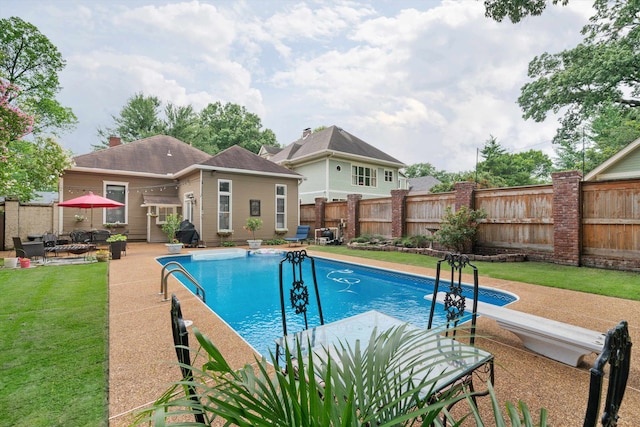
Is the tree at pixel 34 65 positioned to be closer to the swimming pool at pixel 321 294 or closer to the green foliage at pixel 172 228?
the green foliage at pixel 172 228

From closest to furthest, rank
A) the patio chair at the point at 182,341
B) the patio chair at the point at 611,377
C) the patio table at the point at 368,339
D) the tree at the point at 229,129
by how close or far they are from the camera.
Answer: the patio chair at the point at 611,377
the patio chair at the point at 182,341
the patio table at the point at 368,339
the tree at the point at 229,129

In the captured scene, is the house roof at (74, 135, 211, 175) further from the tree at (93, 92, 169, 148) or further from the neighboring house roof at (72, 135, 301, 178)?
the tree at (93, 92, 169, 148)

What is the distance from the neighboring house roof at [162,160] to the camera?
47.1ft

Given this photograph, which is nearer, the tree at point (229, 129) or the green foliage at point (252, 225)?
the green foliage at point (252, 225)

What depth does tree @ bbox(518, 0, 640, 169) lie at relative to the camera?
12.1 metres

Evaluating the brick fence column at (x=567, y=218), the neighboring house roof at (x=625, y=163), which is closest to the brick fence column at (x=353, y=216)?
the brick fence column at (x=567, y=218)

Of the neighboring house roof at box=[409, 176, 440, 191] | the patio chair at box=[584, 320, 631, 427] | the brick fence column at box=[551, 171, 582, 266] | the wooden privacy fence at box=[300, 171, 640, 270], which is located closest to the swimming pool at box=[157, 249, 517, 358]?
the patio chair at box=[584, 320, 631, 427]

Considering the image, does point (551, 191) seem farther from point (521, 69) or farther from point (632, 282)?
point (521, 69)

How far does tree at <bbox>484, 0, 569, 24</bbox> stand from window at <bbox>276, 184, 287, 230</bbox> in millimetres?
12148

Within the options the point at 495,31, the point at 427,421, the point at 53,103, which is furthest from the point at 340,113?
the point at 427,421

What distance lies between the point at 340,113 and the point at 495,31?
16880 millimetres

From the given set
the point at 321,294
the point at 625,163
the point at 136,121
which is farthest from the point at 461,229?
the point at 136,121

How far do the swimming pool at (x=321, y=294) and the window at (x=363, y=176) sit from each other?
1107cm

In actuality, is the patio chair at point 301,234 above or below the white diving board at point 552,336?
above
